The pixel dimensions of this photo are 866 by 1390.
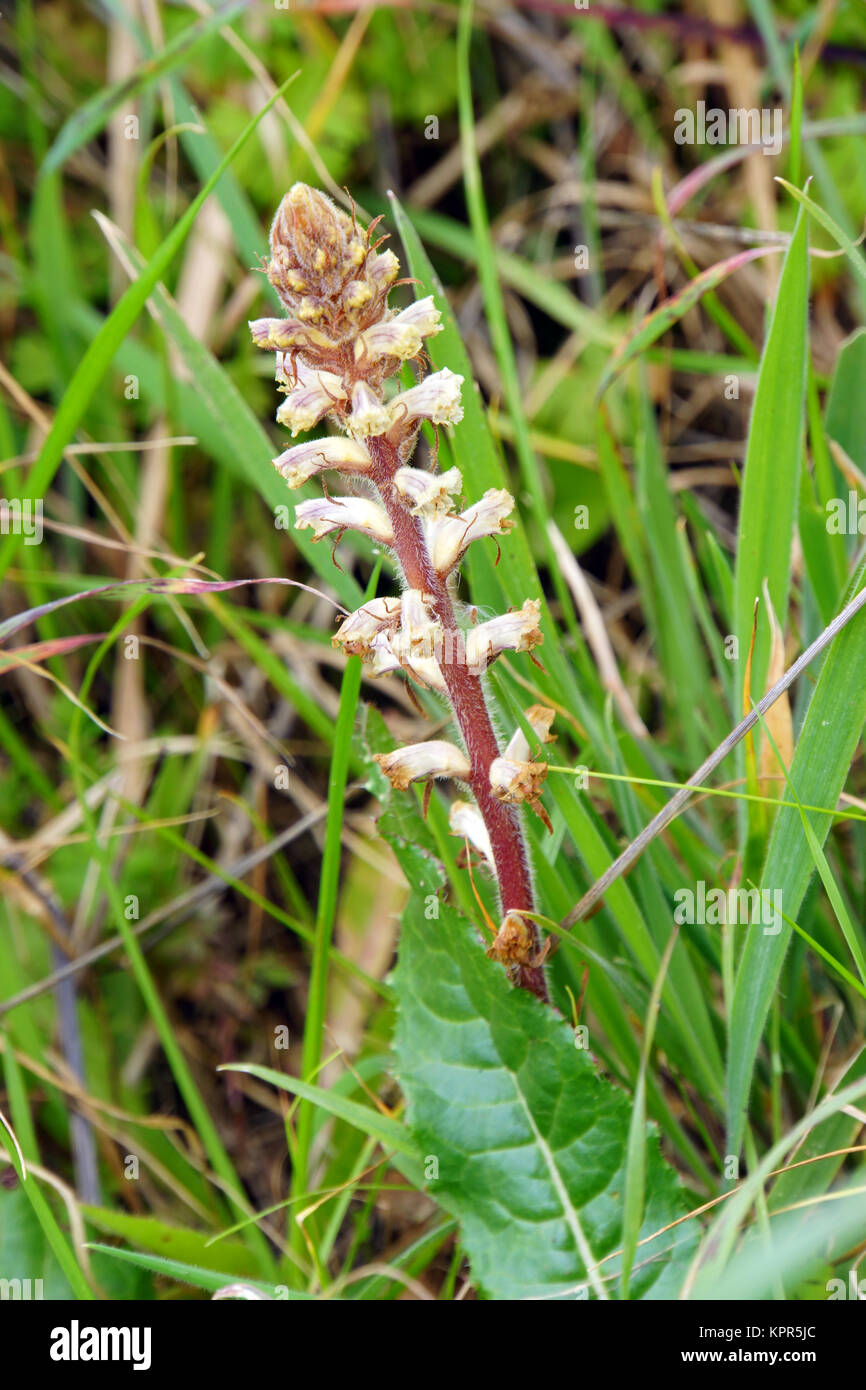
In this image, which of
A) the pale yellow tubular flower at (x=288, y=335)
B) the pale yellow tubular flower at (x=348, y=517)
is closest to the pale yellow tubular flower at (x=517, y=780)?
the pale yellow tubular flower at (x=348, y=517)

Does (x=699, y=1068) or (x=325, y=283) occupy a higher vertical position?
(x=325, y=283)

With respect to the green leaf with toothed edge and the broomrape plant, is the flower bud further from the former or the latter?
the green leaf with toothed edge

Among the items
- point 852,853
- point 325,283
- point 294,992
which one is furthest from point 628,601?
point 325,283

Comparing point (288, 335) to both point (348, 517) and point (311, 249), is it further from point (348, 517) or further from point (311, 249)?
point (348, 517)

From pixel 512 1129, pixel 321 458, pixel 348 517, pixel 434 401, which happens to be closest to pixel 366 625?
pixel 348 517

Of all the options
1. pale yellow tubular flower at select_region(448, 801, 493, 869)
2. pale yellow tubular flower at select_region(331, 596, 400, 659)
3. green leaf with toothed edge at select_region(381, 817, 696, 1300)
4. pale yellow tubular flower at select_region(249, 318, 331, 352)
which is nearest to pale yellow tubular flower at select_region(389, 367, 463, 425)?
pale yellow tubular flower at select_region(249, 318, 331, 352)

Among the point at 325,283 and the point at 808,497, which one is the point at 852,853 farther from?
the point at 325,283
